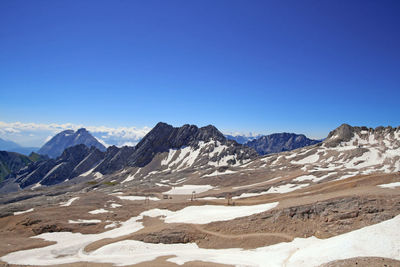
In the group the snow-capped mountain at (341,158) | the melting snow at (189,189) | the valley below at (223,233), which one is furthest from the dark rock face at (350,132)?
the valley below at (223,233)

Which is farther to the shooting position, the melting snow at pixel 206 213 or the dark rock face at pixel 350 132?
the dark rock face at pixel 350 132

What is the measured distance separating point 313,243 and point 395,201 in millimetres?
15003

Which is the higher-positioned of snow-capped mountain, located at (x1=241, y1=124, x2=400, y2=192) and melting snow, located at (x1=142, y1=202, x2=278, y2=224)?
snow-capped mountain, located at (x1=241, y1=124, x2=400, y2=192)

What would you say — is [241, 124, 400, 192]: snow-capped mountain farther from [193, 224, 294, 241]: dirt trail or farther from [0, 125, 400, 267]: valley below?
[193, 224, 294, 241]: dirt trail

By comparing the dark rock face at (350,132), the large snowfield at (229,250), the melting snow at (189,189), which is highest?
the dark rock face at (350,132)

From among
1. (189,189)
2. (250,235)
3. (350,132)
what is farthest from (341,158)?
(250,235)

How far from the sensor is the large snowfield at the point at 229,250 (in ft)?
84.8

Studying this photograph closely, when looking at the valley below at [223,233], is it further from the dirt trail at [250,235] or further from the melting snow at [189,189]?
the melting snow at [189,189]

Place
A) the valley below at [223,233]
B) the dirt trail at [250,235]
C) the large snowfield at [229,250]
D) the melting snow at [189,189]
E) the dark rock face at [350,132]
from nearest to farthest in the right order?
1. the large snowfield at [229,250]
2. the valley below at [223,233]
3. the dirt trail at [250,235]
4. the melting snow at [189,189]
5. the dark rock face at [350,132]

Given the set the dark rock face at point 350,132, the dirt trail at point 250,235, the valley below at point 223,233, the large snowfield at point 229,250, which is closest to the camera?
the large snowfield at point 229,250

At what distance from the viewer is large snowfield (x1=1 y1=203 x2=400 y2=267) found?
25844mm

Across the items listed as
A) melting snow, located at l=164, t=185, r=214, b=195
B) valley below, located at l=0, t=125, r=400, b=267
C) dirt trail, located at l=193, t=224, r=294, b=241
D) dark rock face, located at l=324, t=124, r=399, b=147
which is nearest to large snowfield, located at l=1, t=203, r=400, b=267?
valley below, located at l=0, t=125, r=400, b=267

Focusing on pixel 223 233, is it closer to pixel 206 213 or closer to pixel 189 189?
pixel 206 213

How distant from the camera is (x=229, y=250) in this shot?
3619 centimetres
